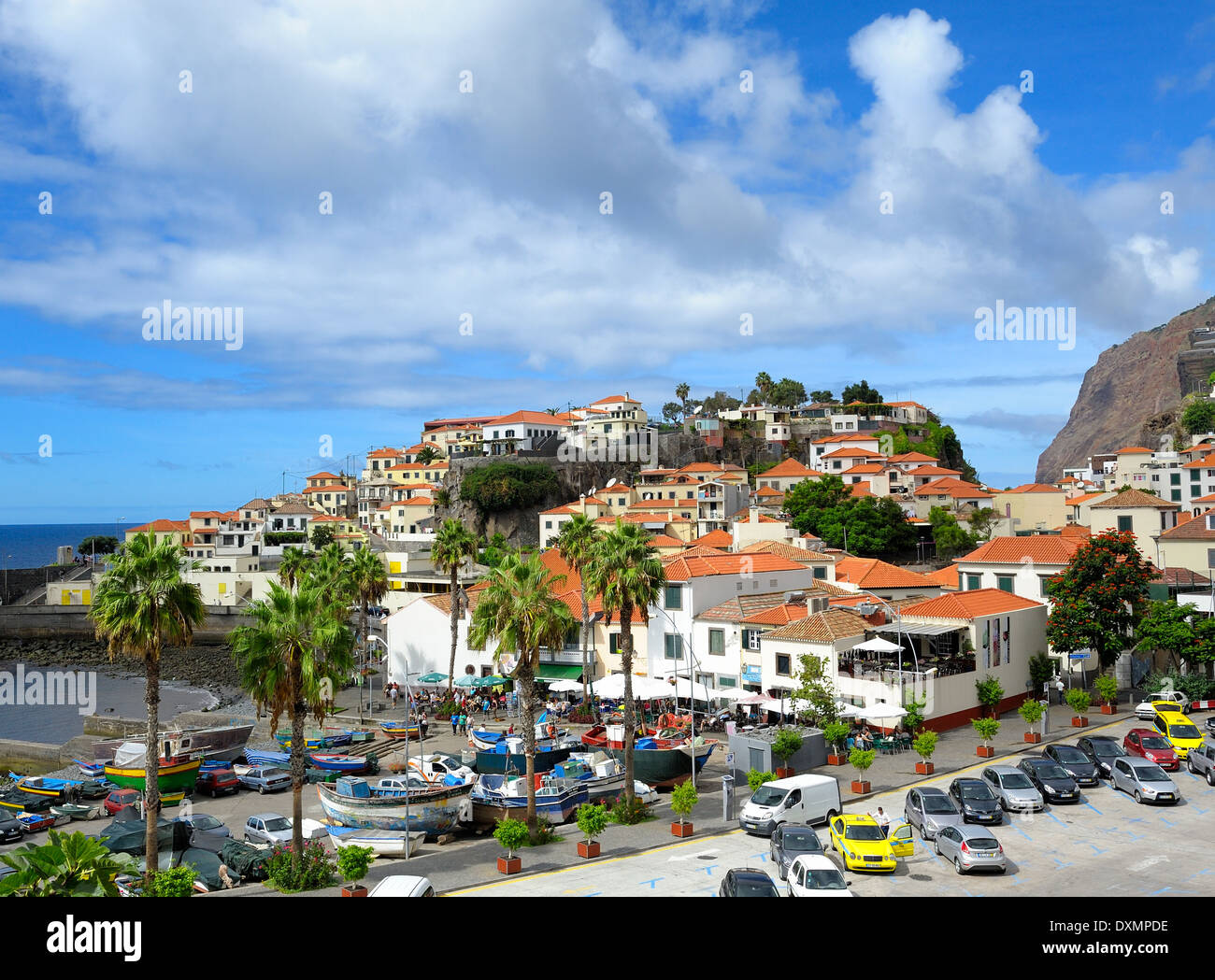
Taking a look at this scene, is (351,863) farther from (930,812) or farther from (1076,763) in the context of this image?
(1076,763)

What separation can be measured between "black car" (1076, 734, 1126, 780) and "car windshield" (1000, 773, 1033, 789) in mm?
4201

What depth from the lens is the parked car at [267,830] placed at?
28.3m

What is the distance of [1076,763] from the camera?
3016cm

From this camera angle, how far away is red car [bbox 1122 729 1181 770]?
3073 cm

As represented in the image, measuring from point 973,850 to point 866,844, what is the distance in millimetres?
2379

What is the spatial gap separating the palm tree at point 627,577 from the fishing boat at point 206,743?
72.2 ft

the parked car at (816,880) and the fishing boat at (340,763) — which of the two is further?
the fishing boat at (340,763)

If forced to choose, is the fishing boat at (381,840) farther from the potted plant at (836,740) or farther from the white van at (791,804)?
the potted plant at (836,740)

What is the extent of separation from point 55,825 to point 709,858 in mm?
26492

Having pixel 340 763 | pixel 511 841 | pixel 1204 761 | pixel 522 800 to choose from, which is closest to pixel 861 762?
pixel 522 800

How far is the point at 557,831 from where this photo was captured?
2850 centimetres

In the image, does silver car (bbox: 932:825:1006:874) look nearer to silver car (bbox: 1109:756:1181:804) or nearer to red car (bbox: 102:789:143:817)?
silver car (bbox: 1109:756:1181:804)
